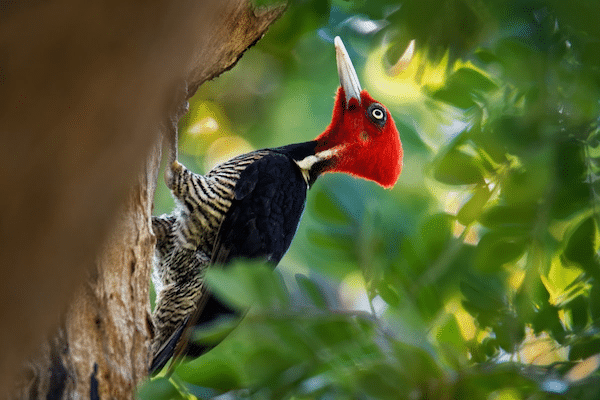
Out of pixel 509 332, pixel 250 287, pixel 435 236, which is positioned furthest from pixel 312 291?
pixel 509 332

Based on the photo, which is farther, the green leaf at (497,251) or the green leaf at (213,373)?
the green leaf at (497,251)

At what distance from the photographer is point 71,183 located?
0.64 metres

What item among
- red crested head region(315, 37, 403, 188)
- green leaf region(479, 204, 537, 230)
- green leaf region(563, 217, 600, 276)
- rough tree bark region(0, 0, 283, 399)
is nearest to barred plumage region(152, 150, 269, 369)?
red crested head region(315, 37, 403, 188)

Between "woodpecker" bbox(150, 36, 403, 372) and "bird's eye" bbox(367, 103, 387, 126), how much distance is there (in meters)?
0.15

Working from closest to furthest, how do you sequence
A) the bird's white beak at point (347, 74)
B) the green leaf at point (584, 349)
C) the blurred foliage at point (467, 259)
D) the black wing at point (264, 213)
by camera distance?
the blurred foliage at point (467, 259), the green leaf at point (584, 349), the black wing at point (264, 213), the bird's white beak at point (347, 74)

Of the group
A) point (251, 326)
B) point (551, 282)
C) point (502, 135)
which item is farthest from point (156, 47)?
point (551, 282)

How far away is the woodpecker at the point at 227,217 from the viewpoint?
10.4 ft

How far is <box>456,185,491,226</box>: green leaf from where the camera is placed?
1619 millimetres

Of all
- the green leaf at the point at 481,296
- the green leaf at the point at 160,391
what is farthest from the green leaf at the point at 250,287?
the green leaf at the point at 481,296

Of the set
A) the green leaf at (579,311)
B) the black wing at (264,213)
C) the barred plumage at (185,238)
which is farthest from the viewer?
the barred plumage at (185,238)

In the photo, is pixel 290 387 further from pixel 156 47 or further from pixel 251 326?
pixel 156 47

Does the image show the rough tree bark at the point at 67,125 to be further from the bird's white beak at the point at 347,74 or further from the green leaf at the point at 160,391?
the bird's white beak at the point at 347,74

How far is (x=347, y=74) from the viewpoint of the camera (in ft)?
12.0

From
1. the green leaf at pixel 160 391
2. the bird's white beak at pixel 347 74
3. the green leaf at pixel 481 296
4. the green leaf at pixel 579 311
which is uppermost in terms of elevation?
the green leaf at pixel 481 296
